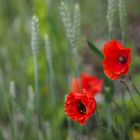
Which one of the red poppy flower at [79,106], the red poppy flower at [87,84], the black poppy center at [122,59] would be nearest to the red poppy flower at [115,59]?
the black poppy center at [122,59]

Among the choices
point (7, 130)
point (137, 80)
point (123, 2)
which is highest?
point (123, 2)

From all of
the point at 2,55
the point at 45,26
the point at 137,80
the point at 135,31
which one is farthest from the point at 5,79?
the point at 135,31

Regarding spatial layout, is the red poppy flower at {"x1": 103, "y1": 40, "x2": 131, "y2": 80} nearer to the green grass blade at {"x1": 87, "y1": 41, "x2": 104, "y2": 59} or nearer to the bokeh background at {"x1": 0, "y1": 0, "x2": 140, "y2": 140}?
the green grass blade at {"x1": 87, "y1": 41, "x2": 104, "y2": 59}

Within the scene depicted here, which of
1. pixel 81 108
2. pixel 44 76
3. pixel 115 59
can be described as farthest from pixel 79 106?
pixel 44 76

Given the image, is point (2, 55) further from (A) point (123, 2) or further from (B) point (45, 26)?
(A) point (123, 2)

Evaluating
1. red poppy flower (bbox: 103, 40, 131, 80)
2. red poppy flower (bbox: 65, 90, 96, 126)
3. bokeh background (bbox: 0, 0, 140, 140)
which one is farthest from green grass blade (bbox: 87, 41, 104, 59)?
bokeh background (bbox: 0, 0, 140, 140)

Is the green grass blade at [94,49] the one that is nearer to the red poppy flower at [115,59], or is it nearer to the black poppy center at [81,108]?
the red poppy flower at [115,59]
